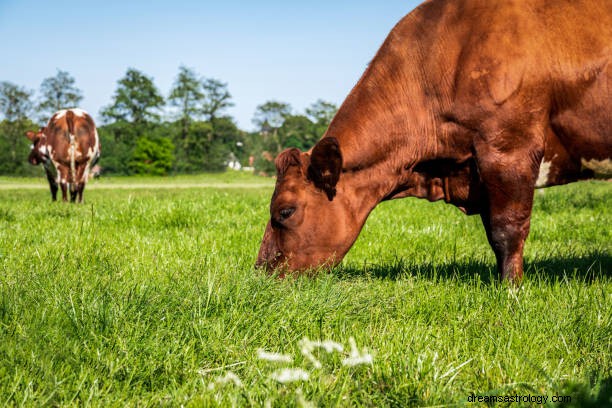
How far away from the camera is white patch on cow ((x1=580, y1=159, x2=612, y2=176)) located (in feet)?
13.0

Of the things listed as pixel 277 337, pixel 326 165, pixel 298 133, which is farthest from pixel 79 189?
pixel 298 133

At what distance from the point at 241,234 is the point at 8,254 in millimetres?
2599

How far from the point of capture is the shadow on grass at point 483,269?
183 inches

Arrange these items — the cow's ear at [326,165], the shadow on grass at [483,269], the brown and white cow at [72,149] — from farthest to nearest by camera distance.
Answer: the brown and white cow at [72,149] < the shadow on grass at [483,269] < the cow's ear at [326,165]

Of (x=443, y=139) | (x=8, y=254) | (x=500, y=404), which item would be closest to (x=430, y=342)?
(x=500, y=404)

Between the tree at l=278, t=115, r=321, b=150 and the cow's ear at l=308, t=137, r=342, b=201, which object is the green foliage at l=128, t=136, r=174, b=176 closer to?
the tree at l=278, t=115, r=321, b=150

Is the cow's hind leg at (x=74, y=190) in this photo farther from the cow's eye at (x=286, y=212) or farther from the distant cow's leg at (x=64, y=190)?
the cow's eye at (x=286, y=212)

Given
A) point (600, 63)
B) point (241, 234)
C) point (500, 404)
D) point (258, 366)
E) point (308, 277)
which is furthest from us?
point (241, 234)

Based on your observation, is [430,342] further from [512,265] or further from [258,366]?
[512,265]

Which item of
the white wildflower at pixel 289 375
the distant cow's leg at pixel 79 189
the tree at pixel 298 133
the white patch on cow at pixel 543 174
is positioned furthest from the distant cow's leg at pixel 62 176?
the tree at pixel 298 133

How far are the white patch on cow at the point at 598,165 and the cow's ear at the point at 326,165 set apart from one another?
1808mm

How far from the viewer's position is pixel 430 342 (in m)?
2.78

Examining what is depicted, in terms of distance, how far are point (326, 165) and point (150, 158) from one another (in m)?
77.6

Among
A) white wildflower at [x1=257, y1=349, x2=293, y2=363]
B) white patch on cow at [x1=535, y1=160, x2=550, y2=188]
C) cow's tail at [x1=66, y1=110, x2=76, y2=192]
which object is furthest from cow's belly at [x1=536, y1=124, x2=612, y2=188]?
cow's tail at [x1=66, y1=110, x2=76, y2=192]
